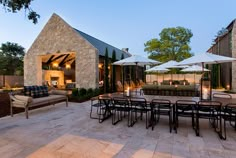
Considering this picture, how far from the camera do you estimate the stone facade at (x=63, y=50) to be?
9.70 metres

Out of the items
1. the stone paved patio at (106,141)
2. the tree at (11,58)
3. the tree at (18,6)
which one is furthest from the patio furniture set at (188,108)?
the tree at (11,58)

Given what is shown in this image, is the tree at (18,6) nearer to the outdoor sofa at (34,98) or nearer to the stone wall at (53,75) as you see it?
the outdoor sofa at (34,98)

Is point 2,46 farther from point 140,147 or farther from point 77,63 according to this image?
point 140,147

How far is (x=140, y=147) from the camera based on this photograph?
301 cm

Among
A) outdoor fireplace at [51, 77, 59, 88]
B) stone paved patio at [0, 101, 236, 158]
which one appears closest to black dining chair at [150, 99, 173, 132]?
stone paved patio at [0, 101, 236, 158]

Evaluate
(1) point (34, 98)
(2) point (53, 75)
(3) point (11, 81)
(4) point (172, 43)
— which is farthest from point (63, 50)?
(4) point (172, 43)

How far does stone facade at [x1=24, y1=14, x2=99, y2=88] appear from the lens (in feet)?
31.8

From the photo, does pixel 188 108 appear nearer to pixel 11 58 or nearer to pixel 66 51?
pixel 66 51

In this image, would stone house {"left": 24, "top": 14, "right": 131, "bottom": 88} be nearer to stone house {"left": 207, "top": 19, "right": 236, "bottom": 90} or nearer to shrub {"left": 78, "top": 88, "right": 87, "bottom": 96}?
shrub {"left": 78, "top": 88, "right": 87, "bottom": 96}

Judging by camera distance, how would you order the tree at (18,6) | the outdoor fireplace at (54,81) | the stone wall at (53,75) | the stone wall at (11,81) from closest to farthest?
the tree at (18,6)
the stone wall at (53,75)
the outdoor fireplace at (54,81)
the stone wall at (11,81)

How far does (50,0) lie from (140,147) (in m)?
11.5

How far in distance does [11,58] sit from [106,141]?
22.3 m

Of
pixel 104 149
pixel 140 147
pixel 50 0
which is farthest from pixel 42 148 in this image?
pixel 50 0

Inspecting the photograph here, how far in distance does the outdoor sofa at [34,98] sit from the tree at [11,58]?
16.9 m
